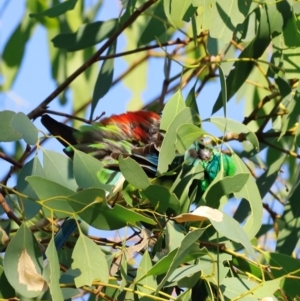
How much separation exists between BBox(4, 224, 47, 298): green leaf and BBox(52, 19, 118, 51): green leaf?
1.06 m

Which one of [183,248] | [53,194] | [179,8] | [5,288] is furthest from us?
[179,8]

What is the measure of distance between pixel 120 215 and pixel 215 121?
401mm

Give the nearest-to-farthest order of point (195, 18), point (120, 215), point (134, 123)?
point (120, 215)
point (195, 18)
point (134, 123)

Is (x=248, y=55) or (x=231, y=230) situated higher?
(x=248, y=55)

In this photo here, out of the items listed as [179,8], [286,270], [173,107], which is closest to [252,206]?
[286,270]

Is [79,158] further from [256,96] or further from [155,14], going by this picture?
[256,96]

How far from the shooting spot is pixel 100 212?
1752mm

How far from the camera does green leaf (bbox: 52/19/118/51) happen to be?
2664 millimetres

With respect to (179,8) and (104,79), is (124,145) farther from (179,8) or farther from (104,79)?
(179,8)

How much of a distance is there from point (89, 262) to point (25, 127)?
34 cm

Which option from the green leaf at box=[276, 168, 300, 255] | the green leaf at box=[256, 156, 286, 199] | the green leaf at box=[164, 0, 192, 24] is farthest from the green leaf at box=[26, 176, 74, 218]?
the green leaf at box=[256, 156, 286, 199]

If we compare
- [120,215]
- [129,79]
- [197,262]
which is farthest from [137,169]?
[129,79]

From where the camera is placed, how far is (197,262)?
181 cm

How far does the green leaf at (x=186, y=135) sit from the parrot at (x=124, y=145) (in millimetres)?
94
